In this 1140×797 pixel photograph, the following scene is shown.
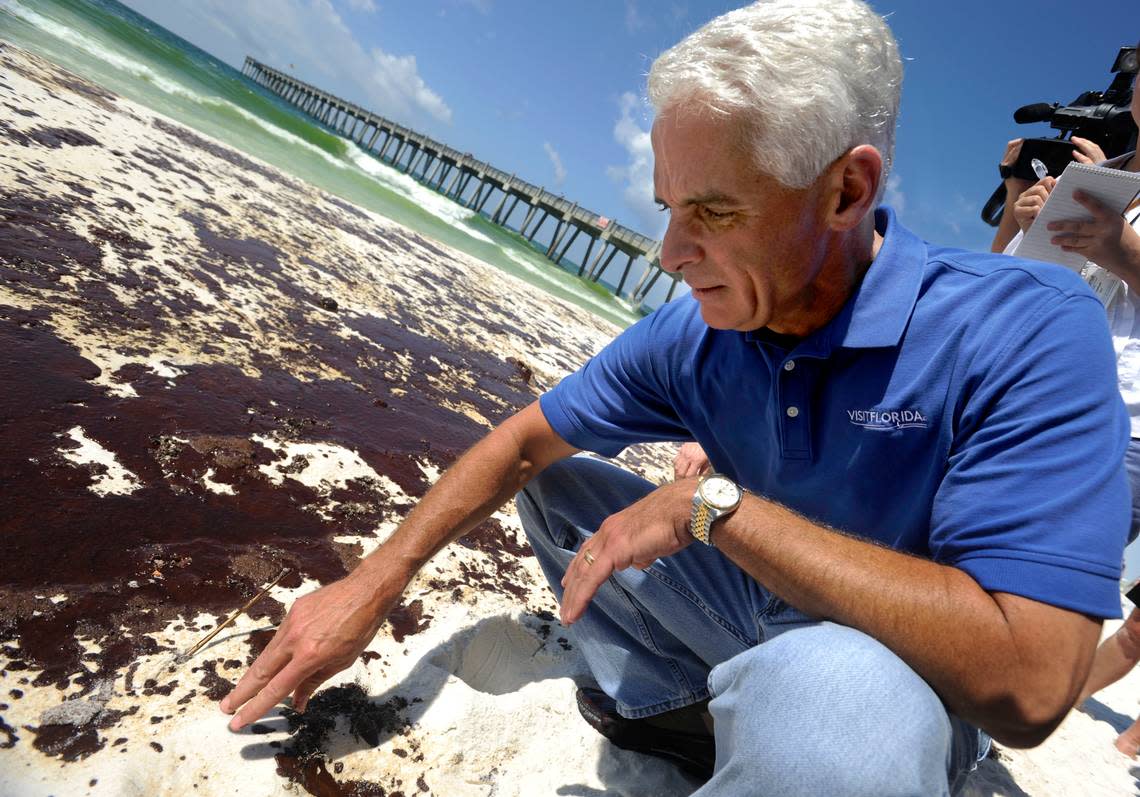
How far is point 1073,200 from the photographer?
1.71 metres

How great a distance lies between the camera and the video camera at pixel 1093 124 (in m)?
1.95

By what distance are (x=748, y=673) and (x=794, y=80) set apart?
0.98 metres

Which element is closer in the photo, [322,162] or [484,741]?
[484,741]

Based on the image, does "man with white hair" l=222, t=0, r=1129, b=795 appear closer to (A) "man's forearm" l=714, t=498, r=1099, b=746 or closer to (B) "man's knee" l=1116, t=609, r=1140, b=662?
(A) "man's forearm" l=714, t=498, r=1099, b=746

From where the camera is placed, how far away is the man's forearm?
843 mm

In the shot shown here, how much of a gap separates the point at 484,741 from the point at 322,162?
16.2m

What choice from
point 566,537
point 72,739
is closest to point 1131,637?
point 566,537

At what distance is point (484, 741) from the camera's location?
1.29 m

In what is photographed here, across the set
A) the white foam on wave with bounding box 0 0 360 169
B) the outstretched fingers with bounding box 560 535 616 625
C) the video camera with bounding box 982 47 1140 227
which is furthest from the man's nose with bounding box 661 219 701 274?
the white foam on wave with bounding box 0 0 360 169

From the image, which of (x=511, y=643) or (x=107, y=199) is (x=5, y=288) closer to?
(x=107, y=199)

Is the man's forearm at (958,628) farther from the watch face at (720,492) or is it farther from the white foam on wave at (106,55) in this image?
the white foam on wave at (106,55)

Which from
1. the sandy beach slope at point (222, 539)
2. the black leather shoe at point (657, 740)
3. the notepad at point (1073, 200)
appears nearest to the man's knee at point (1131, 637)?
the sandy beach slope at point (222, 539)

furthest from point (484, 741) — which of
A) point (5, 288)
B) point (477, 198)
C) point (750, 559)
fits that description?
point (477, 198)

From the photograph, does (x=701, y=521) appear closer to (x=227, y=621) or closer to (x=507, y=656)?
(x=507, y=656)
